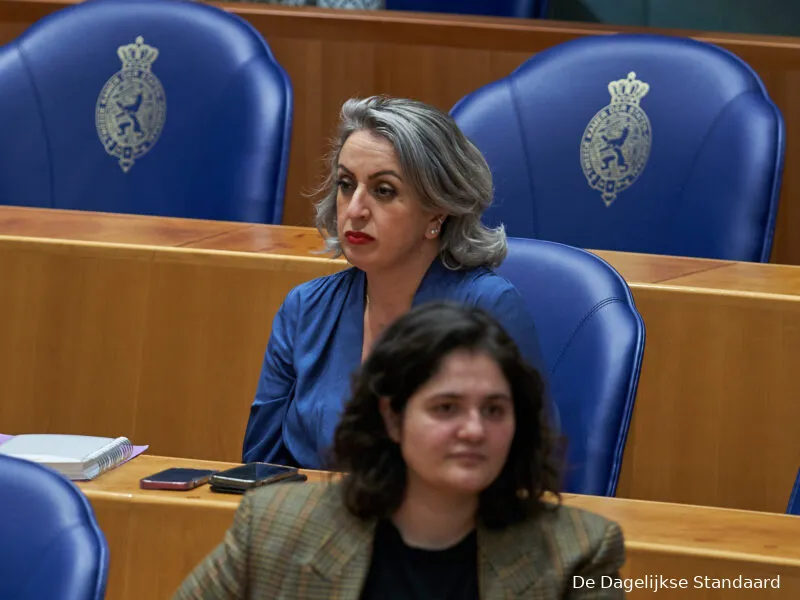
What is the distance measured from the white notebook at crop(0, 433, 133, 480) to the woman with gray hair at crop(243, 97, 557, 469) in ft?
0.65

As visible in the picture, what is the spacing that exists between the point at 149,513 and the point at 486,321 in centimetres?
38

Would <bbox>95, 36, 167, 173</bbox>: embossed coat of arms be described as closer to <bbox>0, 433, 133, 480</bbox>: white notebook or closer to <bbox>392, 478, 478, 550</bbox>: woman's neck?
<bbox>0, 433, 133, 480</bbox>: white notebook

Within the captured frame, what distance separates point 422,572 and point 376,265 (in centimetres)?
57

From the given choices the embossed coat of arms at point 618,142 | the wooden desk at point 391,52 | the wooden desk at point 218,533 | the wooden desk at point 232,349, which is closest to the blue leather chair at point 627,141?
the embossed coat of arms at point 618,142

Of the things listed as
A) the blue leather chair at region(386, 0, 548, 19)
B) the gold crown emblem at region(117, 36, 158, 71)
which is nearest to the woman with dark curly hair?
the gold crown emblem at region(117, 36, 158, 71)

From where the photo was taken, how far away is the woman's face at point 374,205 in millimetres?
1436

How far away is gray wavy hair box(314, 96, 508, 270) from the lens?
1.44m

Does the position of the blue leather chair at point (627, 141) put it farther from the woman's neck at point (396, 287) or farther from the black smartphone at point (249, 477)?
the black smartphone at point (249, 477)

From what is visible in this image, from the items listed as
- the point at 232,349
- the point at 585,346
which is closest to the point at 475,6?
the point at 232,349

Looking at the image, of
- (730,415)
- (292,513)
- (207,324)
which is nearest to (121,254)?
(207,324)

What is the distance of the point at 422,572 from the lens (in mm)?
921

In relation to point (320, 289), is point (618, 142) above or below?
above

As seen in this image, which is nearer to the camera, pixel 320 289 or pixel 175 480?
pixel 175 480

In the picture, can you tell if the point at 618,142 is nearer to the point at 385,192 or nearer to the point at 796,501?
the point at 385,192
